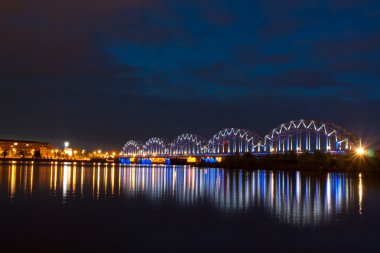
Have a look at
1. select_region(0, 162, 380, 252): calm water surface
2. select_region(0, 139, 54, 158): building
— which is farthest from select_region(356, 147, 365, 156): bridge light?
select_region(0, 139, 54, 158): building

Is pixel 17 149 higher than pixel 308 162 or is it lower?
higher

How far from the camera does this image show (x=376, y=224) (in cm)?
1784

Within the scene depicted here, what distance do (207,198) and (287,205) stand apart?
16.4 feet

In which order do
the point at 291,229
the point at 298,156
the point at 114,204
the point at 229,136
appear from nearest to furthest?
the point at 291,229 → the point at 114,204 → the point at 298,156 → the point at 229,136

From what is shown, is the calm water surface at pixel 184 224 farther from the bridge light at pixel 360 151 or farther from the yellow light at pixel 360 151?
the yellow light at pixel 360 151

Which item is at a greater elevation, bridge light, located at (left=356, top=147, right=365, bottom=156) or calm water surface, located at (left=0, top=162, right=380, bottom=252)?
bridge light, located at (left=356, top=147, right=365, bottom=156)

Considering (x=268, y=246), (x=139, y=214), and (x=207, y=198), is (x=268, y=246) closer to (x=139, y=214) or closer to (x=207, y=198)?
(x=139, y=214)

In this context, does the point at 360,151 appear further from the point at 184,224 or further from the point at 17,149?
the point at 17,149

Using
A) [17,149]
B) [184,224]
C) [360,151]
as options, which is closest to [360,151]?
[360,151]

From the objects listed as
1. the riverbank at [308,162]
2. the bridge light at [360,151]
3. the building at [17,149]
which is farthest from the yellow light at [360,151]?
the building at [17,149]

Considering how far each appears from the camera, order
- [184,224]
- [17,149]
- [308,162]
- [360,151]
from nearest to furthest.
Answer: [184,224] < [360,151] < [308,162] < [17,149]

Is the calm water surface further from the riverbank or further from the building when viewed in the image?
the building

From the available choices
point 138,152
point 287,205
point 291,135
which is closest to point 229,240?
point 287,205

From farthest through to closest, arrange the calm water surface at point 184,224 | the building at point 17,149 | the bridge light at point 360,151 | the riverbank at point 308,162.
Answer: the building at point 17,149 → the bridge light at point 360,151 → the riverbank at point 308,162 → the calm water surface at point 184,224
